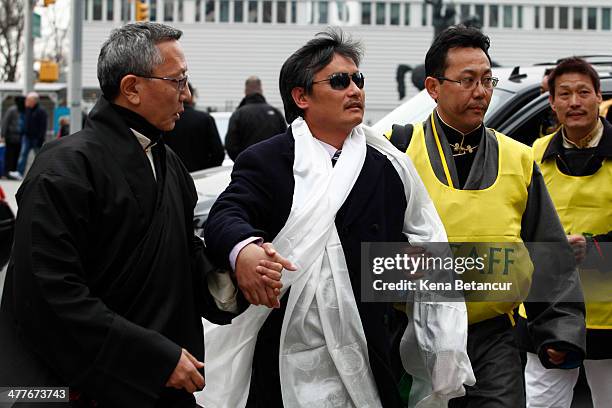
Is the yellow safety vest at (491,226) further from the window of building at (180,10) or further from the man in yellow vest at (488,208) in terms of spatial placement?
the window of building at (180,10)

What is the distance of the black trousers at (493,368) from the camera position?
421 centimetres

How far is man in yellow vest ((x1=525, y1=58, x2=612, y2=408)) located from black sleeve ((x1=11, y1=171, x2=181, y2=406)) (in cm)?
259

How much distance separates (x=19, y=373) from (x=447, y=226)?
1711mm

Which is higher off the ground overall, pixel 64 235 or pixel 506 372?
pixel 64 235

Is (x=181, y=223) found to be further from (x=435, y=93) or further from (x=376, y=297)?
(x=435, y=93)

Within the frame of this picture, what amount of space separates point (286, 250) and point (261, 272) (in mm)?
346

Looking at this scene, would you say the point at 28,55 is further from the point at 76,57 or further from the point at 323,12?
the point at 323,12

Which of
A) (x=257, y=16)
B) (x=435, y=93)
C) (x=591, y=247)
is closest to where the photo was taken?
(x=435, y=93)

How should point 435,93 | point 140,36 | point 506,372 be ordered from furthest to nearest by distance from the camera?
point 435,93
point 506,372
point 140,36

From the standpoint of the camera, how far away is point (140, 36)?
3.50m

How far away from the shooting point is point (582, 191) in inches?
207

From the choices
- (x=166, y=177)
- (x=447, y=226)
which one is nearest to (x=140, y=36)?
(x=166, y=177)

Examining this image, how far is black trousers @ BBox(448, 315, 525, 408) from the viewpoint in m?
4.21

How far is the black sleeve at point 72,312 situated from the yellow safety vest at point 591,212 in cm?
258
